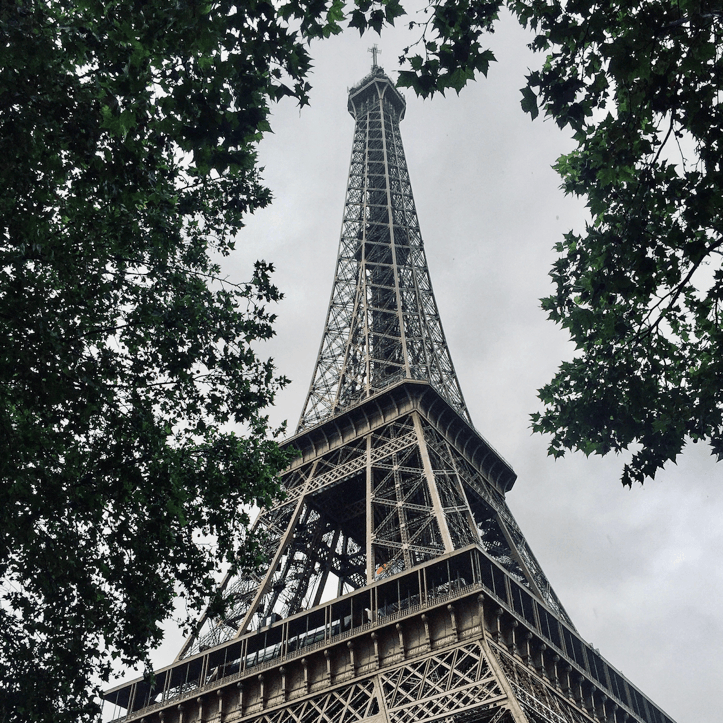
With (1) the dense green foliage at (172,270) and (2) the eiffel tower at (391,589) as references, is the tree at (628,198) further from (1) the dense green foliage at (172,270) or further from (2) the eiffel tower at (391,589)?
(2) the eiffel tower at (391,589)

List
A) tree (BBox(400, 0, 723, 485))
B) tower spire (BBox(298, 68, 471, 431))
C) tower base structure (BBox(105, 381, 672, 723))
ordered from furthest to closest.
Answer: tower spire (BBox(298, 68, 471, 431))
tower base structure (BBox(105, 381, 672, 723))
tree (BBox(400, 0, 723, 485))

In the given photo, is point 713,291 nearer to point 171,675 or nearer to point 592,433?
point 592,433

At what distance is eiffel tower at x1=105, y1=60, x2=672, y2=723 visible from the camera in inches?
971

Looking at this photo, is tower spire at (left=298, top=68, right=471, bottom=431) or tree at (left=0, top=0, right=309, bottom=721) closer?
tree at (left=0, top=0, right=309, bottom=721)

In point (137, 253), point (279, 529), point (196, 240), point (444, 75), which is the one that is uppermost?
point (279, 529)

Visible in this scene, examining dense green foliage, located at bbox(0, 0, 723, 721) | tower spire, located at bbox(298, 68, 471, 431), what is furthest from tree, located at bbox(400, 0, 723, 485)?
tower spire, located at bbox(298, 68, 471, 431)

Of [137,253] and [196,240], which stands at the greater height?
[196,240]

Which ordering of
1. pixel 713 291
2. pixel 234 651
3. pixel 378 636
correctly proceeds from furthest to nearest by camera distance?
pixel 234 651
pixel 378 636
pixel 713 291

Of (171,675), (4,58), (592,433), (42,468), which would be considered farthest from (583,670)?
(4,58)

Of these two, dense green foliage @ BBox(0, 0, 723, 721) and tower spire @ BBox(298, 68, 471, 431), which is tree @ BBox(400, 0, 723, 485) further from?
tower spire @ BBox(298, 68, 471, 431)

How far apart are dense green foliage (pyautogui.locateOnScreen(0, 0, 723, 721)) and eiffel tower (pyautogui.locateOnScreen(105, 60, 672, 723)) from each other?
2566 mm

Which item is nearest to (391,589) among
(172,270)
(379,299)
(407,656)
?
(407,656)

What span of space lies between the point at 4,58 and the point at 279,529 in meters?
30.1

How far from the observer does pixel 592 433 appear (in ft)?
45.2
